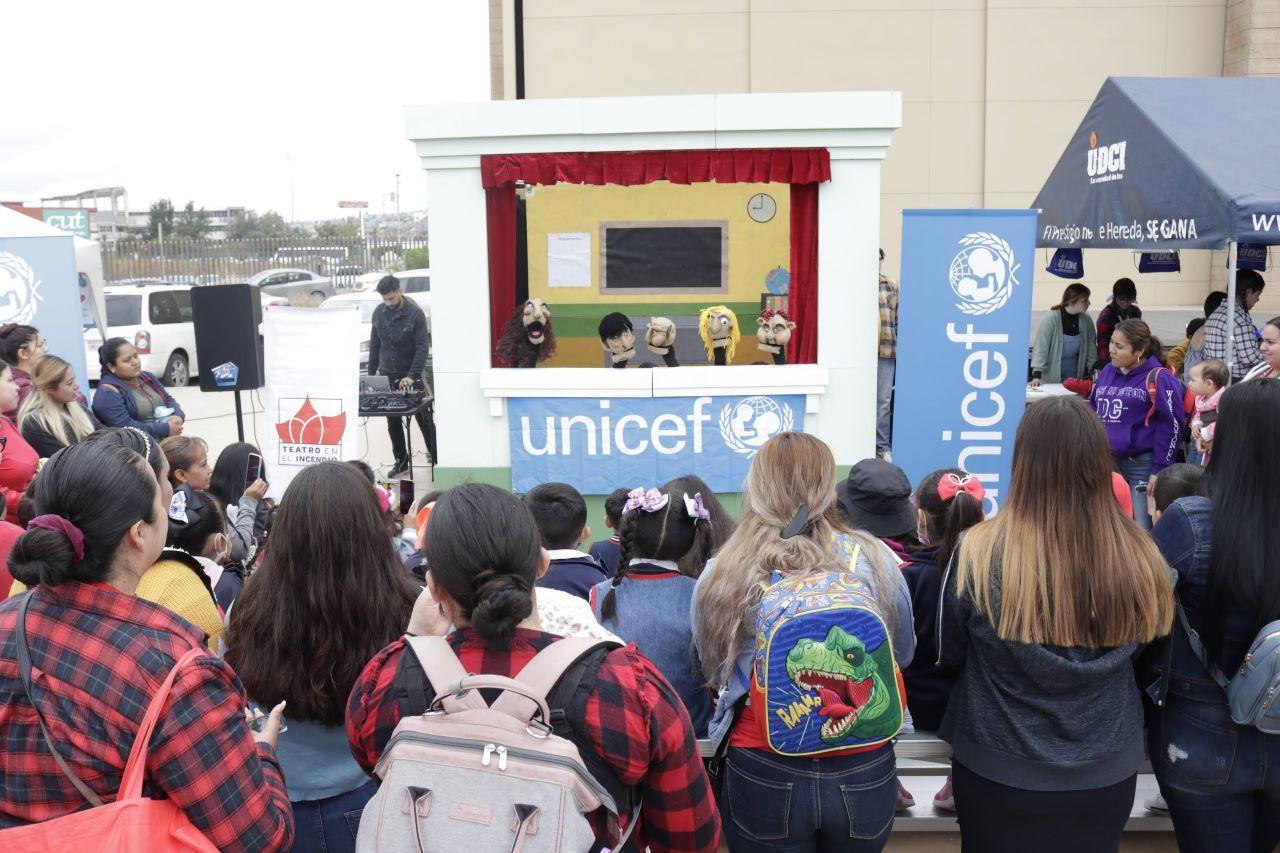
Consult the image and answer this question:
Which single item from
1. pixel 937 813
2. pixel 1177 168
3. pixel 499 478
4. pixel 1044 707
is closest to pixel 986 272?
pixel 1177 168

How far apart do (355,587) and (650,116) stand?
15.8ft

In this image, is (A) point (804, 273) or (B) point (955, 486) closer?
(B) point (955, 486)

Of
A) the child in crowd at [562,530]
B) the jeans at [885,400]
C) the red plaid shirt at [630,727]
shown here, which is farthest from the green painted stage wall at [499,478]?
the red plaid shirt at [630,727]

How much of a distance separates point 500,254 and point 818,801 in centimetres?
557

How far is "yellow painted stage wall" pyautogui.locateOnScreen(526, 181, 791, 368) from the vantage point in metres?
9.45

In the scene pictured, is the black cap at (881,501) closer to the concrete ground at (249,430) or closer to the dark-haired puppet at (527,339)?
the dark-haired puppet at (527,339)

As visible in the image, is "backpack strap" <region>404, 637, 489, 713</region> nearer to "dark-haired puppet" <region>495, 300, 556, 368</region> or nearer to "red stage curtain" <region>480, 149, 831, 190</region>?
"red stage curtain" <region>480, 149, 831, 190</region>

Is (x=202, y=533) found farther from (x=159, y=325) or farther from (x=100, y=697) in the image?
(x=159, y=325)

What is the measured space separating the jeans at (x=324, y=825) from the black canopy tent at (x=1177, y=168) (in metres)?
5.94

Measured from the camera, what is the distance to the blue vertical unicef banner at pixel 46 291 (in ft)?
27.1

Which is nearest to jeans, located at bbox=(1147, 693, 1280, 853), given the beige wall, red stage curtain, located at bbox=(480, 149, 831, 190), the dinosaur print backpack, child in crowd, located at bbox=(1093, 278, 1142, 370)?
the dinosaur print backpack

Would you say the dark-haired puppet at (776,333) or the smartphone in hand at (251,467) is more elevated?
the dark-haired puppet at (776,333)

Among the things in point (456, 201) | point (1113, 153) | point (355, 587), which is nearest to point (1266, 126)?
point (1113, 153)

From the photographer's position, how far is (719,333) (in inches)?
301
